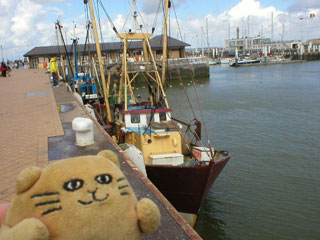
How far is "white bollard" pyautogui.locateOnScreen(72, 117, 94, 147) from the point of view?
6.86m

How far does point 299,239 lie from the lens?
8.73 m

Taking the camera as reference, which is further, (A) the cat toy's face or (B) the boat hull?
(B) the boat hull

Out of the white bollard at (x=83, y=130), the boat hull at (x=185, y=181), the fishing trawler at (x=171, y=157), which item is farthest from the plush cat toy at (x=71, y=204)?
the boat hull at (x=185, y=181)

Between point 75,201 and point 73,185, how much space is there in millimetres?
111

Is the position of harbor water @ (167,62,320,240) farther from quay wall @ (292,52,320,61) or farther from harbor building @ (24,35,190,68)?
quay wall @ (292,52,320,61)

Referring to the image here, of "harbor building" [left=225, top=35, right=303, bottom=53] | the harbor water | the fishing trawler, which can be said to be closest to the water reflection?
the harbor water

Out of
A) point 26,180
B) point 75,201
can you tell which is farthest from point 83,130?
point 75,201

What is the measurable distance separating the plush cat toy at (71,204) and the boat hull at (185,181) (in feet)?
20.9

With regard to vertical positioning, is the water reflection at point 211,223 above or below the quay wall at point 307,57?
below

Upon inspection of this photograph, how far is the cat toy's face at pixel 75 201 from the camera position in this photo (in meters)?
2.21

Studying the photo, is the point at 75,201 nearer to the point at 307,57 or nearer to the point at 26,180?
the point at 26,180

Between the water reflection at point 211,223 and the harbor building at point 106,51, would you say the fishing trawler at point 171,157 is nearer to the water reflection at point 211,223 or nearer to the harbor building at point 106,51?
the water reflection at point 211,223

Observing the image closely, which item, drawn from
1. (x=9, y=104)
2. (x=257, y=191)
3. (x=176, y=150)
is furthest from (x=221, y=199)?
(x=9, y=104)

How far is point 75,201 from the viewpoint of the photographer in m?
2.22
